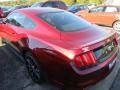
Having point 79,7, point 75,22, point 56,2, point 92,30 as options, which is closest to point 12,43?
point 75,22

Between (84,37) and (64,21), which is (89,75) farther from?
(64,21)

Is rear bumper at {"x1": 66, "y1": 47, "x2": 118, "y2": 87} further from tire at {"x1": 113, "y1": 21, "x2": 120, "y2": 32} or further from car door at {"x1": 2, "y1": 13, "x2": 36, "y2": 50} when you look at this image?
tire at {"x1": 113, "y1": 21, "x2": 120, "y2": 32}

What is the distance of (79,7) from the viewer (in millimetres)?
20547

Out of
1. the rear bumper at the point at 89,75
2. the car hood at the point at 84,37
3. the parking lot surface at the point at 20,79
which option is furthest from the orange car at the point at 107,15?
the rear bumper at the point at 89,75

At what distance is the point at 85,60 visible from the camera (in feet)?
12.3

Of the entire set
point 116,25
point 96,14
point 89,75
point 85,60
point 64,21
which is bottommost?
point 116,25

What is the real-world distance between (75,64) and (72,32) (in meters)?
0.94

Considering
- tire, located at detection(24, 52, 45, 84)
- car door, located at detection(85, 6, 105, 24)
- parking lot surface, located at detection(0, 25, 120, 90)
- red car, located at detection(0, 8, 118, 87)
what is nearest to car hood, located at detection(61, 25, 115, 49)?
red car, located at detection(0, 8, 118, 87)

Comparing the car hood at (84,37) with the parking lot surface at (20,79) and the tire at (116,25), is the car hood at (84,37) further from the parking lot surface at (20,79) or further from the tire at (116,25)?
the tire at (116,25)

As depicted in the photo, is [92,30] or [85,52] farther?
[92,30]

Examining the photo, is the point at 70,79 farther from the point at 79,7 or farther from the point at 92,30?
the point at 79,7

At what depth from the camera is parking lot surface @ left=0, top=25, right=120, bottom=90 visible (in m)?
4.62

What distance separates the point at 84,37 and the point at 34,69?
1.30 m

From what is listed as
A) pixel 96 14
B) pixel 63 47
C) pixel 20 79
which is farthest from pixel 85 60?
pixel 96 14
